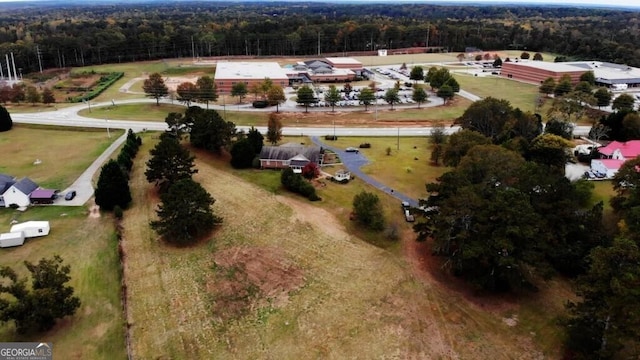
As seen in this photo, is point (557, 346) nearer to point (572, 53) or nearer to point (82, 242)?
point (82, 242)

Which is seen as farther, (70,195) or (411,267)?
(70,195)

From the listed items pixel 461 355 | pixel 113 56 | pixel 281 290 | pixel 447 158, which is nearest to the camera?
pixel 461 355

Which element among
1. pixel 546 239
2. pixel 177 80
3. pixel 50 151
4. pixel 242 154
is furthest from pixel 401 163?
pixel 177 80

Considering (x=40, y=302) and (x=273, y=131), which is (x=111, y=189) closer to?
(x=40, y=302)

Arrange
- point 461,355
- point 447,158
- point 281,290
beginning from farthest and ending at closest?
point 447,158 < point 281,290 < point 461,355

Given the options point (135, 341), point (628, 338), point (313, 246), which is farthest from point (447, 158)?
point (135, 341)

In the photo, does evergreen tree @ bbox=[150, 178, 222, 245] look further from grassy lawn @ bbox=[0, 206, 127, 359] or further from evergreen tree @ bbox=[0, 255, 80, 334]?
evergreen tree @ bbox=[0, 255, 80, 334]

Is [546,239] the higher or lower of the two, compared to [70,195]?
higher
